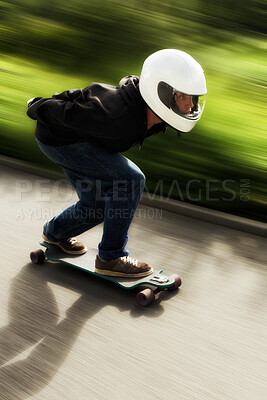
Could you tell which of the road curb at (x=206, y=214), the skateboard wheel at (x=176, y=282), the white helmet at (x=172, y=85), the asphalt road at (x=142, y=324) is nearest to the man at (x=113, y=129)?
the white helmet at (x=172, y=85)

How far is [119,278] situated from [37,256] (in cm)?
61

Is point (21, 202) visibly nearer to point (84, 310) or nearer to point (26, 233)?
point (26, 233)

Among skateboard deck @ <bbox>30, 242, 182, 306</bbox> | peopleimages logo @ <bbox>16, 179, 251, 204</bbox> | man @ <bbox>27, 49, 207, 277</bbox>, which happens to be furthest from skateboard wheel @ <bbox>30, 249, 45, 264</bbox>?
peopleimages logo @ <bbox>16, 179, 251, 204</bbox>

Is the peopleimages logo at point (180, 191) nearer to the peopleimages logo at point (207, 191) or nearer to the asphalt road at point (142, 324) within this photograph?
the peopleimages logo at point (207, 191)

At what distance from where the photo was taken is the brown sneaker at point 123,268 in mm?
3193

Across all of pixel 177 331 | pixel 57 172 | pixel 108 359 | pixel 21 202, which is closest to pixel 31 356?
pixel 108 359

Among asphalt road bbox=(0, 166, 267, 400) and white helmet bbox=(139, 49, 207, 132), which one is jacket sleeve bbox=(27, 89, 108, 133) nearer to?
white helmet bbox=(139, 49, 207, 132)

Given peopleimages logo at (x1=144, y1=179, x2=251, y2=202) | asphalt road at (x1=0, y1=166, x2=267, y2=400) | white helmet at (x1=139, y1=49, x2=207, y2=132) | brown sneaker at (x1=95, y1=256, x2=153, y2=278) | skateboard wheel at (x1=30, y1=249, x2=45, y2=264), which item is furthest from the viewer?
peopleimages logo at (x1=144, y1=179, x2=251, y2=202)

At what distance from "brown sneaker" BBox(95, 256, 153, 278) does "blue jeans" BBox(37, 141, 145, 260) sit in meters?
0.04

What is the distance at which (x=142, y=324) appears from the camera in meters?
2.89

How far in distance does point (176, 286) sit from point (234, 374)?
0.80m

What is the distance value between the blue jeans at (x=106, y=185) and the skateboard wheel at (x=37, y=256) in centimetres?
40

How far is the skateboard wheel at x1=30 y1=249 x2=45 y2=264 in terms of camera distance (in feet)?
11.3

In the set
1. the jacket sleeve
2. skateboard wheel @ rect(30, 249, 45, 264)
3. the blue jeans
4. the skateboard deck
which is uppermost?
the jacket sleeve
